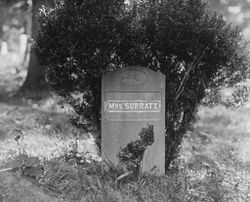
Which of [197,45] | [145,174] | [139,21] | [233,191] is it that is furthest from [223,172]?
[139,21]

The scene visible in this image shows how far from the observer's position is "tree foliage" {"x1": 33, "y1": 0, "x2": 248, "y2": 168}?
6230 millimetres

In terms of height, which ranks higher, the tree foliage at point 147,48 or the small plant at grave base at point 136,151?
the tree foliage at point 147,48

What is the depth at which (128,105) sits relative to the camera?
258 inches

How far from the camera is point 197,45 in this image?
6.43 m

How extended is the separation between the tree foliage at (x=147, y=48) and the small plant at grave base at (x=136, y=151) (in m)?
0.98

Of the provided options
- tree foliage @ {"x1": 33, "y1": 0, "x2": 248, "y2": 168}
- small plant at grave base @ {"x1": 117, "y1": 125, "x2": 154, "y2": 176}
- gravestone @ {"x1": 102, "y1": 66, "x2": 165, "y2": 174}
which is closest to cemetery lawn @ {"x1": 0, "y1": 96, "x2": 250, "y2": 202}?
small plant at grave base @ {"x1": 117, "y1": 125, "x2": 154, "y2": 176}

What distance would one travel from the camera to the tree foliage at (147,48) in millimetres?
6230

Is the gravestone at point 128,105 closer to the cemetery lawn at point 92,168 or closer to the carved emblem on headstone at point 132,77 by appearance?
the carved emblem on headstone at point 132,77

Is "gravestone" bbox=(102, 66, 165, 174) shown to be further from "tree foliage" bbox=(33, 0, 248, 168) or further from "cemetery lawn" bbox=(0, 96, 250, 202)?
"cemetery lawn" bbox=(0, 96, 250, 202)

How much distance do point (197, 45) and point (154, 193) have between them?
82.6 inches

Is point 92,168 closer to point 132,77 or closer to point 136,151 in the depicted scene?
point 136,151

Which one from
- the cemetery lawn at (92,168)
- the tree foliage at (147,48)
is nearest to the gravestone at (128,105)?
the tree foliage at (147,48)

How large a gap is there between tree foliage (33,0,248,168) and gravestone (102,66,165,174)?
23cm

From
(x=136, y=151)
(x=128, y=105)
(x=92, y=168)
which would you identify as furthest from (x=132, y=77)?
(x=92, y=168)
